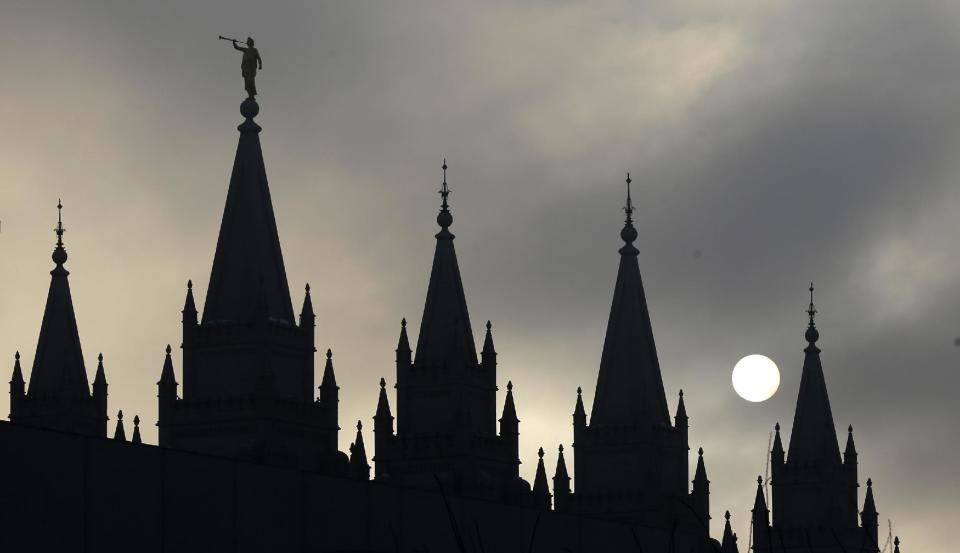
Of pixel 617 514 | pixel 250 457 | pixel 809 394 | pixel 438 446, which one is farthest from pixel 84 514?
pixel 809 394

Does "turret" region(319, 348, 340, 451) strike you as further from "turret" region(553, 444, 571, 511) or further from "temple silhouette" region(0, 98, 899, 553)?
"turret" region(553, 444, 571, 511)

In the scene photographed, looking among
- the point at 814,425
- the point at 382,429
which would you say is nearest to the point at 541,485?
the point at 382,429

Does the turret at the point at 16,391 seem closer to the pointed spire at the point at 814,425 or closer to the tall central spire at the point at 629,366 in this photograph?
the tall central spire at the point at 629,366

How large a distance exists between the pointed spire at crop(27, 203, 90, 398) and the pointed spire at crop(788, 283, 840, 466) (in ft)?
110

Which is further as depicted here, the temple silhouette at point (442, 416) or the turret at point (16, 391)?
the turret at point (16, 391)

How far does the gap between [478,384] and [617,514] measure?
9.02 m

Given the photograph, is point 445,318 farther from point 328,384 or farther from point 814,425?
point 814,425

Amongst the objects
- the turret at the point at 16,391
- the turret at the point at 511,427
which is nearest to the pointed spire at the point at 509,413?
the turret at the point at 511,427

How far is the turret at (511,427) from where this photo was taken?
104 meters

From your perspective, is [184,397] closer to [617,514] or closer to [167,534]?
[617,514]

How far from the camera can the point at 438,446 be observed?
102312 millimetres

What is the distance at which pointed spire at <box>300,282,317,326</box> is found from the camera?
9750 centimetres

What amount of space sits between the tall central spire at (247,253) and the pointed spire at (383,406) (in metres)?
8.21

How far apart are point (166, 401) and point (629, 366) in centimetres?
2069
